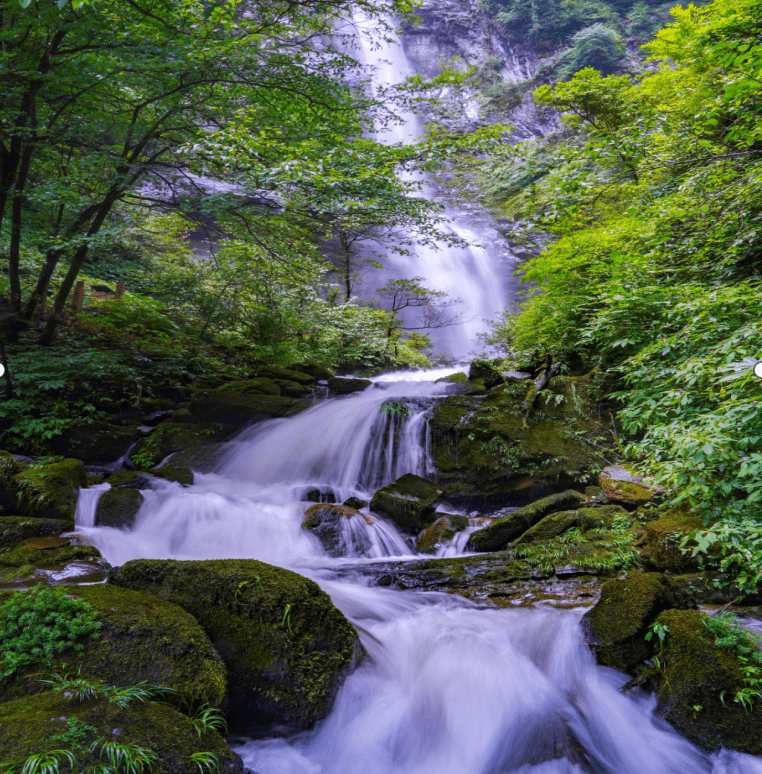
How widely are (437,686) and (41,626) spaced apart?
260cm

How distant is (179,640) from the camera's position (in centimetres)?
254

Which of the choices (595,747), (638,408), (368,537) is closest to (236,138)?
(368,537)

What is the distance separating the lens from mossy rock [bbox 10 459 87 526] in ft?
16.0

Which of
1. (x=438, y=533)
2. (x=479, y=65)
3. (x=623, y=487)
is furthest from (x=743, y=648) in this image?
(x=479, y=65)

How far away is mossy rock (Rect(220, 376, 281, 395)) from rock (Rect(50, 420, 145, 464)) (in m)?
2.43

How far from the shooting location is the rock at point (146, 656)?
2312 millimetres

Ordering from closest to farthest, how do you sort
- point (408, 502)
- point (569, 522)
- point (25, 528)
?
point (25, 528) < point (569, 522) < point (408, 502)

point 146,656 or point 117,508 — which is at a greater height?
point 146,656

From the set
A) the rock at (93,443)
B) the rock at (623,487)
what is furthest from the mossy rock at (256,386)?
the rock at (623,487)

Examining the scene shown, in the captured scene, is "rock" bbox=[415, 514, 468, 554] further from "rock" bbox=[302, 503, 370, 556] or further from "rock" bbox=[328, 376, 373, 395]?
"rock" bbox=[328, 376, 373, 395]

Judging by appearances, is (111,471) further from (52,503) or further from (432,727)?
(432,727)

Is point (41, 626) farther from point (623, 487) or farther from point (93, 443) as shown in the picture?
point (623, 487)

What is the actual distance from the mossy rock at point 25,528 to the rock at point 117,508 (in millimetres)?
642

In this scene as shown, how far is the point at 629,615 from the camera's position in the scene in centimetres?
306
